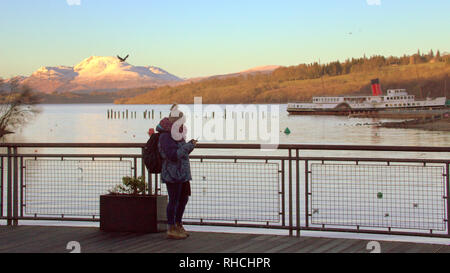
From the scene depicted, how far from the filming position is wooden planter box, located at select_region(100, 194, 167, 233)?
8.22 m

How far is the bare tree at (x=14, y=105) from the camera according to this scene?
9000 centimetres

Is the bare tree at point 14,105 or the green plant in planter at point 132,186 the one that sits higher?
the bare tree at point 14,105

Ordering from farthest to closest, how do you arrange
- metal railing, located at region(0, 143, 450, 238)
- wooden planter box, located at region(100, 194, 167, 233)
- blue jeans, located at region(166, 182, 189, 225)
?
wooden planter box, located at region(100, 194, 167, 233) < metal railing, located at region(0, 143, 450, 238) < blue jeans, located at region(166, 182, 189, 225)

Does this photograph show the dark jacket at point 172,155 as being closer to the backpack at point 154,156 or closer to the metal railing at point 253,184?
the backpack at point 154,156

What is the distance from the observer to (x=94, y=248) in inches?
294

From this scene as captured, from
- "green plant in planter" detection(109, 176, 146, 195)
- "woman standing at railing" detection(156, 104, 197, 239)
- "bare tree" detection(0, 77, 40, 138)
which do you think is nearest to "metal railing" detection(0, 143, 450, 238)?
"green plant in planter" detection(109, 176, 146, 195)

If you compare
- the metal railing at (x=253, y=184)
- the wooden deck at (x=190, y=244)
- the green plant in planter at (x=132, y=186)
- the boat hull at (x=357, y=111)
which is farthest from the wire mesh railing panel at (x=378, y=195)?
the boat hull at (x=357, y=111)

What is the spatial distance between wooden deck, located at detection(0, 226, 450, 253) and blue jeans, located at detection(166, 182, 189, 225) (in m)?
0.30

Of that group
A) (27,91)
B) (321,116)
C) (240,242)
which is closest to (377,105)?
(321,116)

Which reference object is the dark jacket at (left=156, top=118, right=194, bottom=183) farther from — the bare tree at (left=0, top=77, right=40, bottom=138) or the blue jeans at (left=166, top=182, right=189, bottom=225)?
the bare tree at (left=0, top=77, right=40, bottom=138)

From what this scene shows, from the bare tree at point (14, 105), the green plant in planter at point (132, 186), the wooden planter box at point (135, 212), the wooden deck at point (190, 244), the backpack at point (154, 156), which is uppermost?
the bare tree at point (14, 105)

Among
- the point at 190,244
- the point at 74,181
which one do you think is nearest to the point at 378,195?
the point at 190,244
